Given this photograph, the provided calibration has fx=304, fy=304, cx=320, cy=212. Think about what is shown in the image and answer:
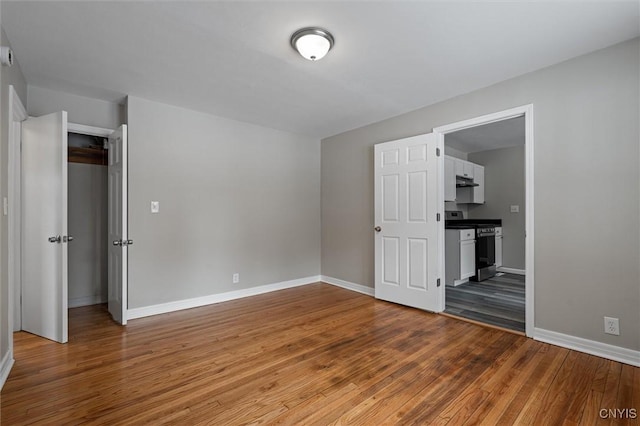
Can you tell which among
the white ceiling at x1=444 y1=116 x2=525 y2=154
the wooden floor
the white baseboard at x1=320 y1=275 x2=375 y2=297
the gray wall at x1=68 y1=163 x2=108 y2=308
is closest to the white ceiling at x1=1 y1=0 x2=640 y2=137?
the gray wall at x1=68 y1=163 x2=108 y2=308

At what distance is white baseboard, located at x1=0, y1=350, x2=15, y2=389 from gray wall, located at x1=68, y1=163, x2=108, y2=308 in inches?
64.8

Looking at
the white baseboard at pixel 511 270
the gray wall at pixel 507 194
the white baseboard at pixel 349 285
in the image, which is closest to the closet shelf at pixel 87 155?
the white baseboard at pixel 349 285

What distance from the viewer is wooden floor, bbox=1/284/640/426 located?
1.75m

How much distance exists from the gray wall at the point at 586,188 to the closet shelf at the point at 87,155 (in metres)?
4.72

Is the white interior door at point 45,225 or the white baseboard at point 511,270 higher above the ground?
the white interior door at point 45,225

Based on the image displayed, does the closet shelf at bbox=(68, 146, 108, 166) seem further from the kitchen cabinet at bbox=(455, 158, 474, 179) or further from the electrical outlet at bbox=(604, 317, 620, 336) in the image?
the electrical outlet at bbox=(604, 317, 620, 336)

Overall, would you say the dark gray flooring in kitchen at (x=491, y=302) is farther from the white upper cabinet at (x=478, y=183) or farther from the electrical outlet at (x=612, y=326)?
the white upper cabinet at (x=478, y=183)

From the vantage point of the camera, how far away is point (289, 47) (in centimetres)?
240

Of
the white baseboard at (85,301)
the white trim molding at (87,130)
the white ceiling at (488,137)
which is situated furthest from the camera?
the white ceiling at (488,137)

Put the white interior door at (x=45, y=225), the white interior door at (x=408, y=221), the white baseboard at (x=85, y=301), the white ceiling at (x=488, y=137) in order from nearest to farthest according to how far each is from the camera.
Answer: the white interior door at (x=45, y=225) → the white interior door at (x=408, y=221) → the white baseboard at (x=85, y=301) → the white ceiling at (x=488, y=137)

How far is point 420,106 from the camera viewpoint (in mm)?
3703

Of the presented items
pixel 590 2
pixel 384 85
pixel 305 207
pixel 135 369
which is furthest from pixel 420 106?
pixel 135 369

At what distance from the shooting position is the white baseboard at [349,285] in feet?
14.5

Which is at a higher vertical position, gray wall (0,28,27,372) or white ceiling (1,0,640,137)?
white ceiling (1,0,640,137)
